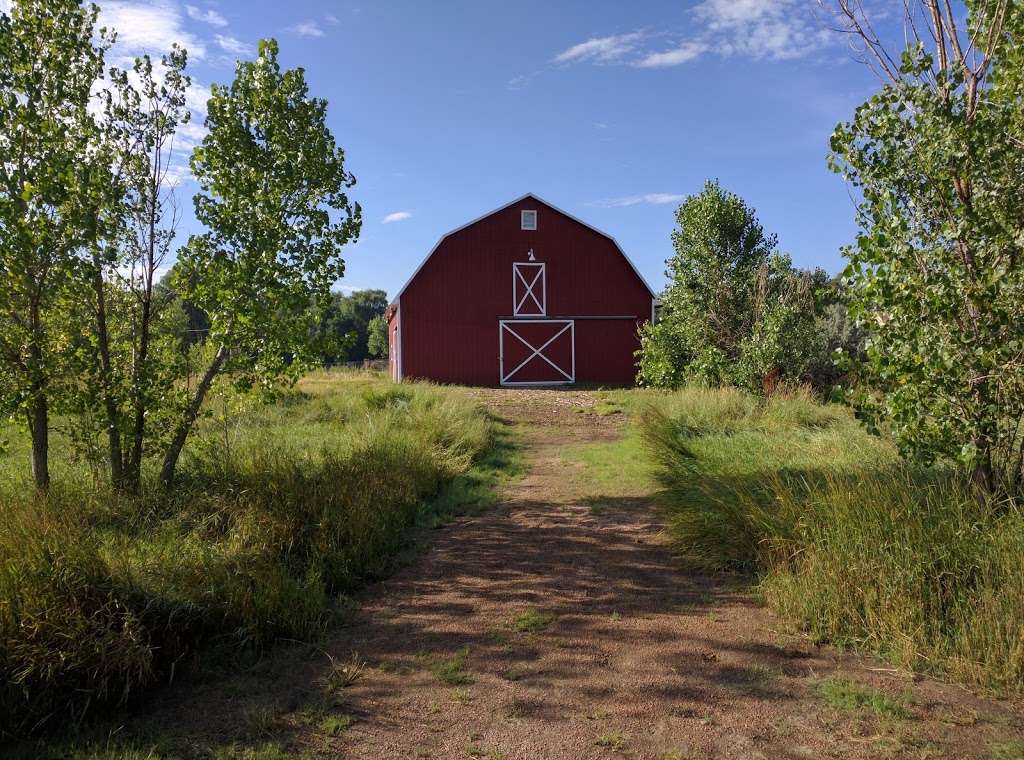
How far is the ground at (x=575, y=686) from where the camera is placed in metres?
3.22

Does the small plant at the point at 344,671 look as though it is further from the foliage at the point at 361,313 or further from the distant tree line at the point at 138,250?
the foliage at the point at 361,313

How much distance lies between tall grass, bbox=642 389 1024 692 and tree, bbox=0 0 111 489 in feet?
19.7

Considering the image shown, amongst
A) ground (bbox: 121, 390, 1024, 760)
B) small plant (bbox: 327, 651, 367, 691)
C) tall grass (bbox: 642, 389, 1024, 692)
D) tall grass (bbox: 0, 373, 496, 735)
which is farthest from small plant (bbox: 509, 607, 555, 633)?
tall grass (bbox: 642, 389, 1024, 692)

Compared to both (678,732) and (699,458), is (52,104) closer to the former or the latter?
(678,732)

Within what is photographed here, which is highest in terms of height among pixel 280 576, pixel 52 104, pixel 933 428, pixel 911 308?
pixel 52 104

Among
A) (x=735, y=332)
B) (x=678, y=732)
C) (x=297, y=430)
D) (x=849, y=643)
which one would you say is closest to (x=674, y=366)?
(x=735, y=332)

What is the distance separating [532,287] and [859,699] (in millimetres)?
21621

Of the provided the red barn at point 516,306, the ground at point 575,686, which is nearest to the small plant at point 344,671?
the ground at point 575,686

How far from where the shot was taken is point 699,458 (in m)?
8.95

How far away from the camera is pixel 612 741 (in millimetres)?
3229

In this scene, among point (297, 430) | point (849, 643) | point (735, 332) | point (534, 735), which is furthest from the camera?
point (735, 332)

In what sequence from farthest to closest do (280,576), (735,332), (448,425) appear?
(735,332) < (448,425) < (280,576)

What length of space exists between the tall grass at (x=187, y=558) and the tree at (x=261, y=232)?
2.13 ft

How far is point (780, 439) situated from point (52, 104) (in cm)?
953
